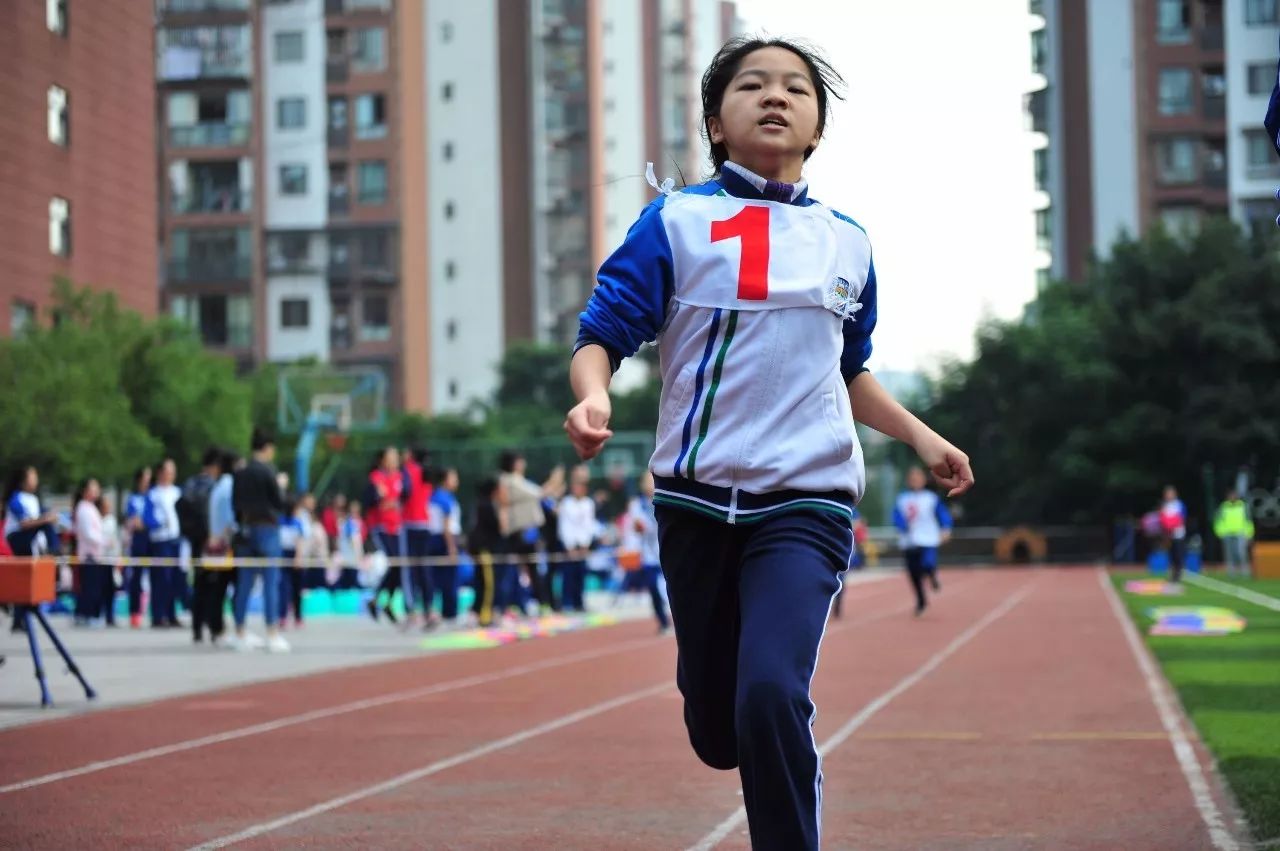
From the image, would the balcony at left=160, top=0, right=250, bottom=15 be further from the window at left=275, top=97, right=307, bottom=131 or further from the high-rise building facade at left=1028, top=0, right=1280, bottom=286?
the high-rise building facade at left=1028, top=0, right=1280, bottom=286

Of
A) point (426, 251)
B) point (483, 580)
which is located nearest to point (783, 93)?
point (483, 580)

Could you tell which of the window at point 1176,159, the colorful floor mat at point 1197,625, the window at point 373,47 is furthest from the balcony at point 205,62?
the colorful floor mat at point 1197,625

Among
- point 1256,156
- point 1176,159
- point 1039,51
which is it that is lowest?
point 1256,156

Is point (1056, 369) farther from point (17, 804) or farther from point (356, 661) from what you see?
point (17, 804)

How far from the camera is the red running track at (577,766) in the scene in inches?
283

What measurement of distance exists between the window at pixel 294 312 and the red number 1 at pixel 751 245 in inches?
3178

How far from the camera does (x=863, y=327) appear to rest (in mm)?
4906

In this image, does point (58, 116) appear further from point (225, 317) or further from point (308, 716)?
point (225, 317)

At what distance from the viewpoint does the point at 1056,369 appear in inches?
2478

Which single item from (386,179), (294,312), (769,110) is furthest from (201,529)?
(386,179)

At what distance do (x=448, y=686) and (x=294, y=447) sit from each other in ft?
171

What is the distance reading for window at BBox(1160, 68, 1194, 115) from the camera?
253 feet

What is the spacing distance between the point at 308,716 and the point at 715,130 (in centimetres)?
788

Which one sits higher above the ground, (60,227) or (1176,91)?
(1176,91)
